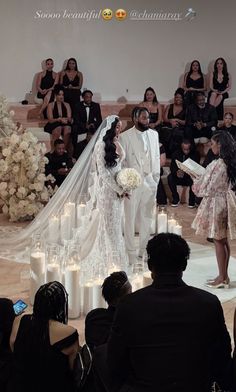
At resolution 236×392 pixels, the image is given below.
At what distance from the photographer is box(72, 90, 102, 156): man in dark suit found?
437 inches

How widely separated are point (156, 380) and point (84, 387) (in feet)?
2.44

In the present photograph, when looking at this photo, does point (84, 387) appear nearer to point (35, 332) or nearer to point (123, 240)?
point (35, 332)

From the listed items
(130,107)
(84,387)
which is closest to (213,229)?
(84,387)

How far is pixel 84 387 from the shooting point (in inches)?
131

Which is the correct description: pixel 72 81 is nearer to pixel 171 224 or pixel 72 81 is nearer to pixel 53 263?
pixel 171 224

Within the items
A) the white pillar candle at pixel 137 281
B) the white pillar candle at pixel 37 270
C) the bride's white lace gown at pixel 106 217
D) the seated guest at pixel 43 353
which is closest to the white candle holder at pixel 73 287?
the white pillar candle at pixel 37 270

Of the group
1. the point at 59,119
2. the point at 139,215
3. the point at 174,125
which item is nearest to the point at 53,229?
the point at 139,215

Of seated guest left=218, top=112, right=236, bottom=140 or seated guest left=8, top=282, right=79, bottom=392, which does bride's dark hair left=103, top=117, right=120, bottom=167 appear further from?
seated guest left=218, top=112, right=236, bottom=140

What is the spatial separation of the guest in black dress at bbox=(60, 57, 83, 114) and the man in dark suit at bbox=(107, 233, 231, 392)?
30.4ft

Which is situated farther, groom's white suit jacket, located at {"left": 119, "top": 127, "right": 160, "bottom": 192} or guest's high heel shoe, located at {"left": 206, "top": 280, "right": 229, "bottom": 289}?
groom's white suit jacket, located at {"left": 119, "top": 127, "right": 160, "bottom": 192}

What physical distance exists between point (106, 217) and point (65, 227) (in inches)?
31.1

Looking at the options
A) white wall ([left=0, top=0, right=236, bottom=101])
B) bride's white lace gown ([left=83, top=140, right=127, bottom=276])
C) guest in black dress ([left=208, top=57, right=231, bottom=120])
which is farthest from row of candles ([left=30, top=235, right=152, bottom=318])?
white wall ([left=0, top=0, right=236, bottom=101])

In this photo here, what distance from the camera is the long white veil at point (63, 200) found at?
7.06 meters

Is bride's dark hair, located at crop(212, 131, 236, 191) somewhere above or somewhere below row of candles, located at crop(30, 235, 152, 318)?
above
